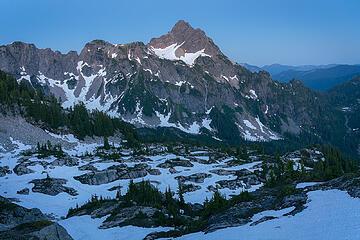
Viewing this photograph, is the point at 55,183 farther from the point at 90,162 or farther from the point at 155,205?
the point at 155,205

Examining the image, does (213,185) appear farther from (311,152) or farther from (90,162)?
(311,152)

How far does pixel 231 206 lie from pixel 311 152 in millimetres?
82551

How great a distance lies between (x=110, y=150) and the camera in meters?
102

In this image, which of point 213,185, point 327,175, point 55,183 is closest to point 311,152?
point 213,185

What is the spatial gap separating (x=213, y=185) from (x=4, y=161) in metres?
54.4

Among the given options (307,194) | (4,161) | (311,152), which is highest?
(4,161)

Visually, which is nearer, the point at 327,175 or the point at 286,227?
the point at 286,227

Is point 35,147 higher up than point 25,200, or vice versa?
point 35,147

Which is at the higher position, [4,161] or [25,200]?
[4,161]

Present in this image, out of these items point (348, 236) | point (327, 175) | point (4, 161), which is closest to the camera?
point (348, 236)

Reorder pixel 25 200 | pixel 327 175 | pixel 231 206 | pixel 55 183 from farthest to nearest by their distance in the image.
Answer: pixel 55 183 → pixel 25 200 → pixel 327 175 → pixel 231 206

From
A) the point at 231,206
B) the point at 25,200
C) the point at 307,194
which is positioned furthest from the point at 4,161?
the point at 307,194

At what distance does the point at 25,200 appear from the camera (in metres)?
51.3

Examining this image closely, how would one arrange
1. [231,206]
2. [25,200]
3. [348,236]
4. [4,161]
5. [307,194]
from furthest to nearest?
1. [4,161]
2. [25,200]
3. [231,206]
4. [307,194]
5. [348,236]
